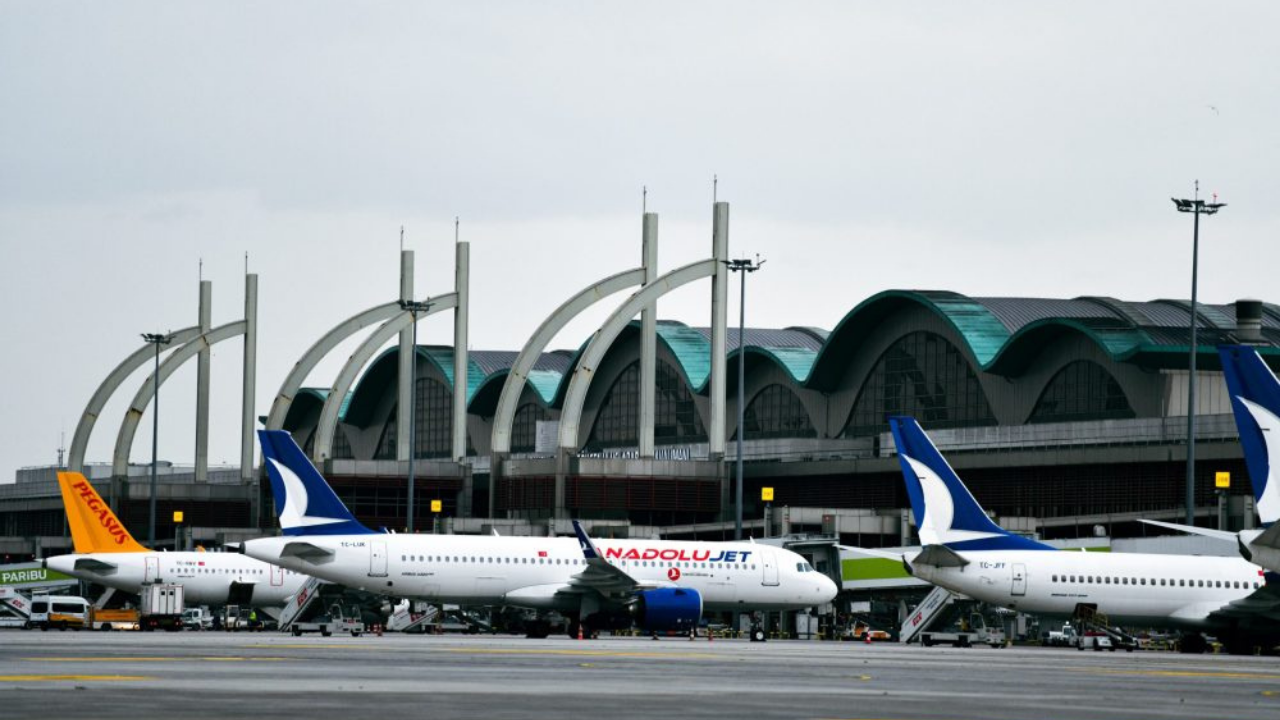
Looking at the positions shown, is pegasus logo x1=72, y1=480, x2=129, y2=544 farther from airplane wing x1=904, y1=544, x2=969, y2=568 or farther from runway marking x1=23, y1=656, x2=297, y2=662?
runway marking x1=23, y1=656, x2=297, y2=662

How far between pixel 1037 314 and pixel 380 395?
65.7 m

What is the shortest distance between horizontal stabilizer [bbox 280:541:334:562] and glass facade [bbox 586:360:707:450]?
71662mm

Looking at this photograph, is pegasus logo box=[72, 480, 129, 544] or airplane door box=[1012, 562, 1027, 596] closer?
airplane door box=[1012, 562, 1027, 596]

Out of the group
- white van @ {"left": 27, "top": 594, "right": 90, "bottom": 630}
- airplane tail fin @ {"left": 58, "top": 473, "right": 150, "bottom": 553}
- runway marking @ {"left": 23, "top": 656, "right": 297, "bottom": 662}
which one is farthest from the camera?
airplane tail fin @ {"left": 58, "top": 473, "right": 150, "bottom": 553}

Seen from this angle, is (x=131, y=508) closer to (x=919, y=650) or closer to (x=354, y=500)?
(x=354, y=500)

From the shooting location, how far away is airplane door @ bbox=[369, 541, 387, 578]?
6700 centimetres

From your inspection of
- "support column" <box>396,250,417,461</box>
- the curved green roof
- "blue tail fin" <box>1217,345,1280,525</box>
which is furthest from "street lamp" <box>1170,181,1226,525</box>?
"support column" <box>396,250,417,461</box>

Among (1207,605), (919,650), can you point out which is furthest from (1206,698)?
(1207,605)

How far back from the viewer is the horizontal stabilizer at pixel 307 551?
2611 inches

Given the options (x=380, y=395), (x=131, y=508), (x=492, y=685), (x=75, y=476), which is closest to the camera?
(x=492, y=685)

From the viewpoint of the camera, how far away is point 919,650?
61562 mm

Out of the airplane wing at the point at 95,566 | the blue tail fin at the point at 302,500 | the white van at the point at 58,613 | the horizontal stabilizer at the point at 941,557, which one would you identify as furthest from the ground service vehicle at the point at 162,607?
the horizontal stabilizer at the point at 941,557

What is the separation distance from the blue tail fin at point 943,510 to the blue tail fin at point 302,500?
17960 mm

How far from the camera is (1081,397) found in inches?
4439
